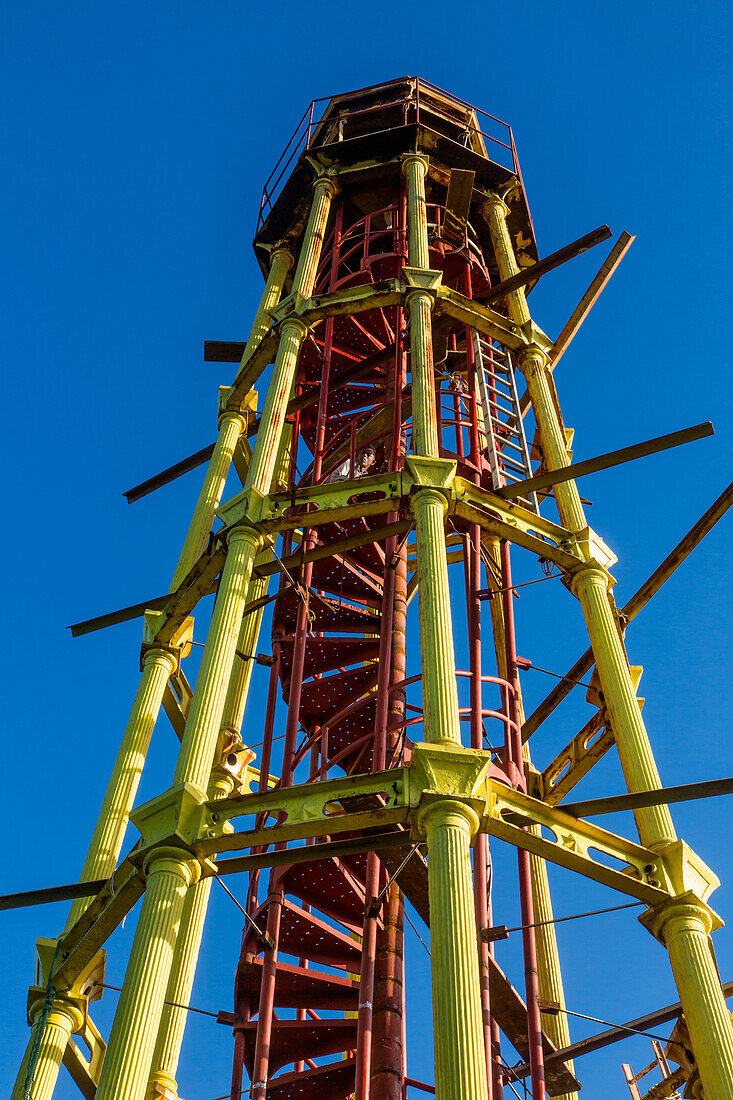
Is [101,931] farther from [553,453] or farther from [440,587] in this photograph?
[553,453]

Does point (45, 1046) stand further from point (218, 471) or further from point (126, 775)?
point (218, 471)

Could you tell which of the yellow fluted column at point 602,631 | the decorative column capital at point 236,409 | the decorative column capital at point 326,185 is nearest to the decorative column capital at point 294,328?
the decorative column capital at point 236,409

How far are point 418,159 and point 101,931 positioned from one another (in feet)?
43.3

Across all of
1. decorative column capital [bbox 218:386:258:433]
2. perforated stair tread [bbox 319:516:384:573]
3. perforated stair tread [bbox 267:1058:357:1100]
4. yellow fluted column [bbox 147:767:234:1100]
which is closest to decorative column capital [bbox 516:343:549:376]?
perforated stair tread [bbox 319:516:384:573]

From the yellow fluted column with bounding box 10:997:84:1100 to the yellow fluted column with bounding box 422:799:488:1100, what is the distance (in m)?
4.50

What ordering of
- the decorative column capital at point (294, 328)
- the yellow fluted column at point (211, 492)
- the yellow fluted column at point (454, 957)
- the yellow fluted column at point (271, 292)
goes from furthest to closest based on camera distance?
the yellow fluted column at point (271, 292) < the decorative column capital at point (294, 328) < the yellow fluted column at point (211, 492) < the yellow fluted column at point (454, 957)

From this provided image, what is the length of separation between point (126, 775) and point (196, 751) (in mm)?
2666

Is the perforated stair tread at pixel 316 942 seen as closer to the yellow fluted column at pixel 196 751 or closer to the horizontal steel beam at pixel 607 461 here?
the yellow fluted column at pixel 196 751

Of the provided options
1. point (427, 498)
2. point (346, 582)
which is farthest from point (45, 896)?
point (346, 582)

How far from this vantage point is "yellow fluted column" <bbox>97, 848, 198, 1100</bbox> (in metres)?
9.55

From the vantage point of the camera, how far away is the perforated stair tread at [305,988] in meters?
13.3

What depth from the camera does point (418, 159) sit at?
64.7ft

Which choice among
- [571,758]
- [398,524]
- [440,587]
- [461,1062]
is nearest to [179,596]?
[398,524]

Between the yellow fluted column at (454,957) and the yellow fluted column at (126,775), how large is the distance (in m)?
3.83
